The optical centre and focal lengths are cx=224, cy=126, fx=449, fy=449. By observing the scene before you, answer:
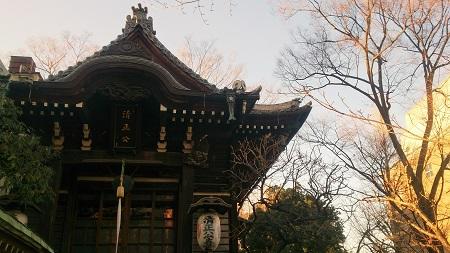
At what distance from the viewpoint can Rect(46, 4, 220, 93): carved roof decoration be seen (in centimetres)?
1210

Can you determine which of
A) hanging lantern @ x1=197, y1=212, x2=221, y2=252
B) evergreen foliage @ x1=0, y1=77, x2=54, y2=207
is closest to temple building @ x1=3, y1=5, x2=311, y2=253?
hanging lantern @ x1=197, y1=212, x2=221, y2=252

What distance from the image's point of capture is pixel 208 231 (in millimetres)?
10789

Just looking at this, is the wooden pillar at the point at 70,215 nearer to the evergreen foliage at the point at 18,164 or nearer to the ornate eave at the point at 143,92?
the evergreen foliage at the point at 18,164

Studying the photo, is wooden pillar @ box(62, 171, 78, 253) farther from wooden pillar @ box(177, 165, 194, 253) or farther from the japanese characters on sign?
wooden pillar @ box(177, 165, 194, 253)

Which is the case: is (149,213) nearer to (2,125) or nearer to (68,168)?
(68,168)

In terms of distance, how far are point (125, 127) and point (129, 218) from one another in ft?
7.93

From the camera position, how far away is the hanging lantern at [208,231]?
1072 cm

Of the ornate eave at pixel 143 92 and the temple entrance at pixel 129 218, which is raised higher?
the ornate eave at pixel 143 92

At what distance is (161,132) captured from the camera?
1171cm

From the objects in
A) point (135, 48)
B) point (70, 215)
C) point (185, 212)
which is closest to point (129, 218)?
point (70, 215)

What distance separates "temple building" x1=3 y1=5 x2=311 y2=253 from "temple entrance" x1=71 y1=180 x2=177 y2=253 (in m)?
0.03

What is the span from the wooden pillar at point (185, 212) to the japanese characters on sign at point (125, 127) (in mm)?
1576

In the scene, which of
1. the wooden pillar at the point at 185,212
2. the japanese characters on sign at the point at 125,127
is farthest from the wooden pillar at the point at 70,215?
the wooden pillar at the point at 185,212

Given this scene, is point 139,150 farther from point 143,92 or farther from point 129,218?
point 129,218
